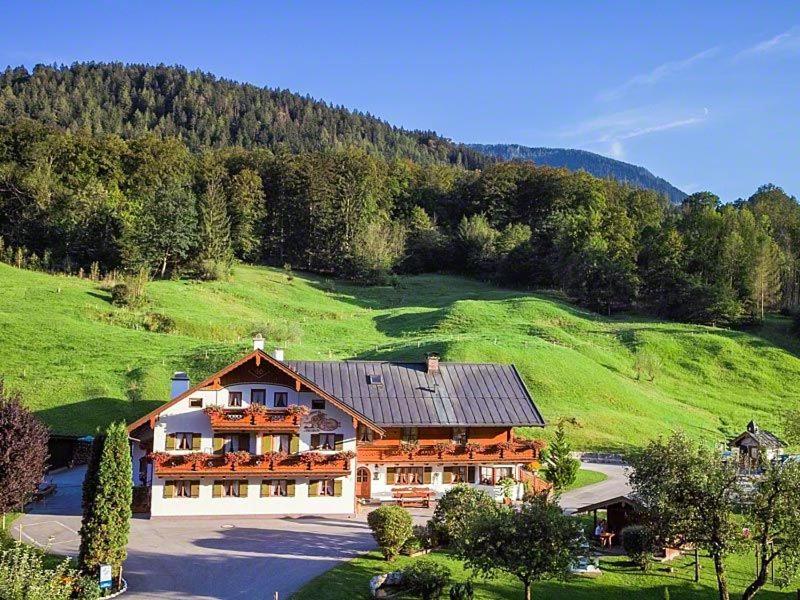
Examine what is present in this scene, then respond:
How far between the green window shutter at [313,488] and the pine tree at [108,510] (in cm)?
1222

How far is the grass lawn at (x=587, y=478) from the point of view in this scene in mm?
44844

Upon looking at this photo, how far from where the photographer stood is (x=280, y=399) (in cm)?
3838

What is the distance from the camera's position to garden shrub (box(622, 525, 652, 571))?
29.7 meters

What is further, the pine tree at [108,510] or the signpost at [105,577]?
the pine tree at [108,510]

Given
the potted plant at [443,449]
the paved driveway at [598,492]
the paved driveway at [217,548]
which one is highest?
the potted plant at [443,449]

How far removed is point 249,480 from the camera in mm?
36938

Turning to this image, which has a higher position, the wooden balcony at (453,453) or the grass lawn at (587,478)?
the wooden balcony at (453,453)

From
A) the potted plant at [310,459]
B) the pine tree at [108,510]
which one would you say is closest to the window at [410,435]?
the potted plant at [310,459]

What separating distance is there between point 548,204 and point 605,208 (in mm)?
11664

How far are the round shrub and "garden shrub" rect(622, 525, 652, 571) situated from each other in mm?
8929

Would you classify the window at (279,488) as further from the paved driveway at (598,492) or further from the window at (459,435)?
the paved driveway at (598,492)

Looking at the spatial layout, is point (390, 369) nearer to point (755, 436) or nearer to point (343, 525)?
point (343, 525)

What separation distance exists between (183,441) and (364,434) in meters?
9.05

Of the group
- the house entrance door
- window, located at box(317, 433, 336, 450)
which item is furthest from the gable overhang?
the house entrance door
